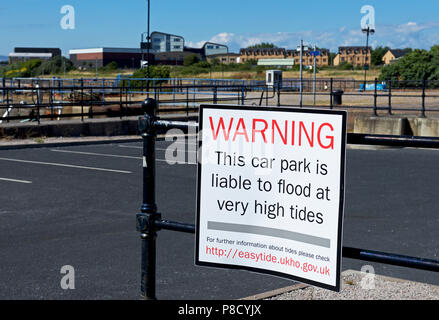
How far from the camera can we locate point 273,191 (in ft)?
10.4

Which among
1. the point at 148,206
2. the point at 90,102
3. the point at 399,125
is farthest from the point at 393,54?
the point at 148,206

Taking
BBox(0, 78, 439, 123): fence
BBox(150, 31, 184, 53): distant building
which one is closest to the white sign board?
BBox(0, 78, 439, 123): fence

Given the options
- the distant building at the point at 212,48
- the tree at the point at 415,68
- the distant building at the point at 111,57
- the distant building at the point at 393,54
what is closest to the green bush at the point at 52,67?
the distant building at the point at 111,57

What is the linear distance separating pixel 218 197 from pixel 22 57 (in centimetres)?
19356

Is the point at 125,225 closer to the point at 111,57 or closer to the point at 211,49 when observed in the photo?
the point at 111,57

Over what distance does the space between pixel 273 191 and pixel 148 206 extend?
0.76 metres

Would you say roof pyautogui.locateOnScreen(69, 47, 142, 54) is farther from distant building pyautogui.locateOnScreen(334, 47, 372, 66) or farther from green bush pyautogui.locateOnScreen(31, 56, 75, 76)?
distant building pyautogui.locateOnScreen(334, 47, 372, 66)

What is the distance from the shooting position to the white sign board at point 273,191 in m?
3.01

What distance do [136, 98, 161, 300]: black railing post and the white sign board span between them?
0.93 ft

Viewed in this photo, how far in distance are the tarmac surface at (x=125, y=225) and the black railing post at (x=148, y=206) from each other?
83.1 inches

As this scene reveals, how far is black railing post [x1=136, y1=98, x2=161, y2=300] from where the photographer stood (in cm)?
351

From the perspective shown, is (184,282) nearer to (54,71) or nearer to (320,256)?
(320,256)

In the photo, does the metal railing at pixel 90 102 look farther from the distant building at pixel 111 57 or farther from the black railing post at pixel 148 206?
the distant building at pixel 111 57

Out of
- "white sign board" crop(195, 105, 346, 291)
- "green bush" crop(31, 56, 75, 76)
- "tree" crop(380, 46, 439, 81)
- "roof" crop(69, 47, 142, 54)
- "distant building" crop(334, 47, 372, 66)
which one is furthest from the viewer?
"distant building" crop(334, 47, 372, 66)
